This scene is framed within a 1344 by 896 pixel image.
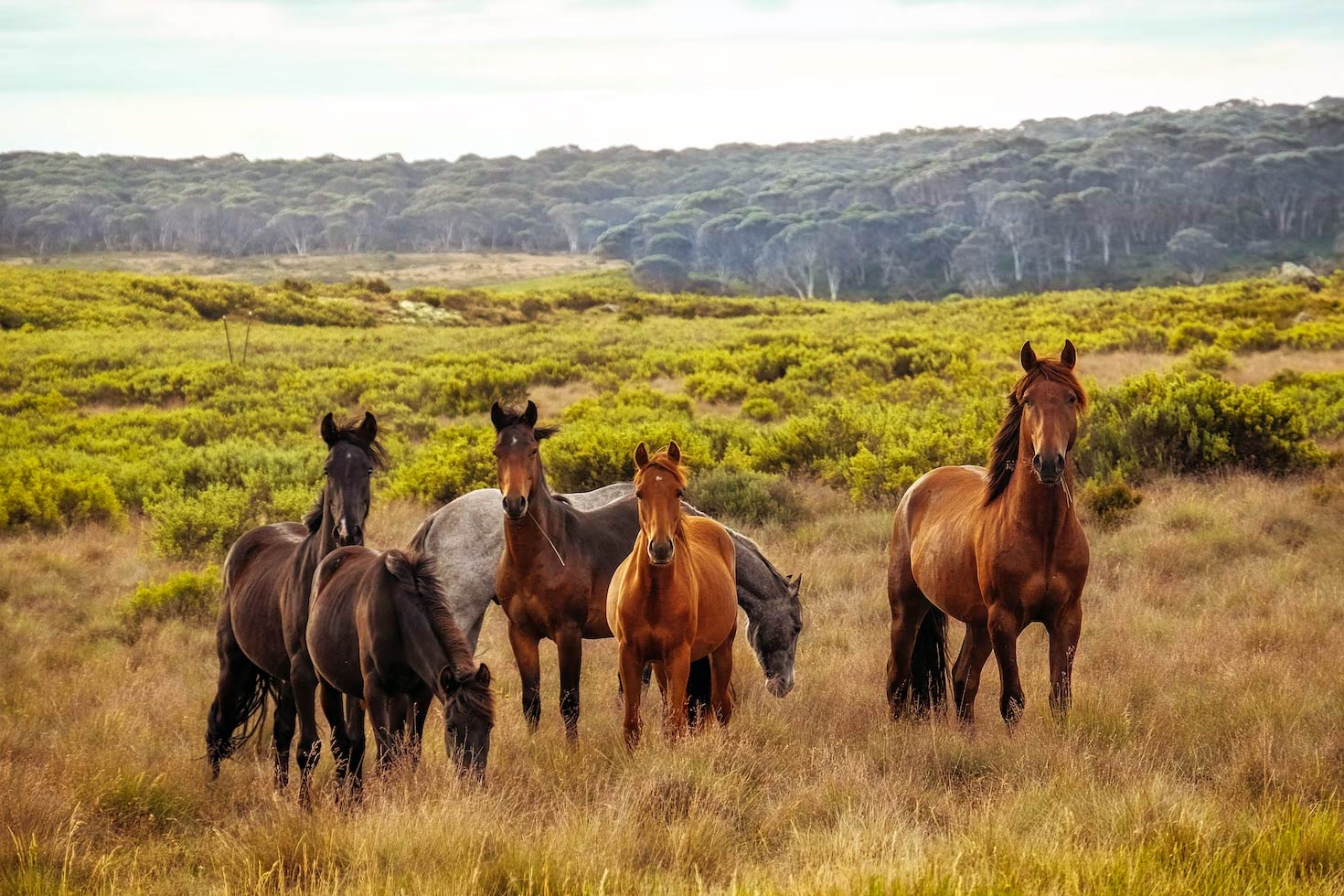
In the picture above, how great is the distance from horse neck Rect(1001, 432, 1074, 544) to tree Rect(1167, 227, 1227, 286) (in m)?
79.9

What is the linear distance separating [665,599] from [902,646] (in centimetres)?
192

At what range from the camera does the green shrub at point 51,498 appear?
12195 millimetres

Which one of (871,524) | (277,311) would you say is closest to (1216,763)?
(871,524)

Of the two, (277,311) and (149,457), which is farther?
(277,311)

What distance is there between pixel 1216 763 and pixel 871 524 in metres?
5.97

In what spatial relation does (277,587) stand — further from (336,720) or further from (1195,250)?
(1195,250)

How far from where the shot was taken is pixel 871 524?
37.2ft

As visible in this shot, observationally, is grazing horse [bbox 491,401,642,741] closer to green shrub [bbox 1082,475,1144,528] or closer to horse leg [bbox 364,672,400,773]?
horse leg [bbox 364,672,400,773]

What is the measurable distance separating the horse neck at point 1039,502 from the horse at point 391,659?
285 centimetres

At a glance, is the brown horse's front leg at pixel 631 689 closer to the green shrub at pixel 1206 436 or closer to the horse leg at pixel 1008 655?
the horse leg at pixel 1008 655

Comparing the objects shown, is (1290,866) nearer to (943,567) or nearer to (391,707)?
(943,567)

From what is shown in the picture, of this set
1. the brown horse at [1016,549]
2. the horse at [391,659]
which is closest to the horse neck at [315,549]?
the horse at [391,659]

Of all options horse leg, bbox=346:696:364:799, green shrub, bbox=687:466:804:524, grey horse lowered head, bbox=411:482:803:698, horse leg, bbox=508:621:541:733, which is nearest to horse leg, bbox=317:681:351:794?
horse leg, bbox=346:696:364:799

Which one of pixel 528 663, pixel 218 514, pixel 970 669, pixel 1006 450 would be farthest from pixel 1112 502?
pixel 218 514
